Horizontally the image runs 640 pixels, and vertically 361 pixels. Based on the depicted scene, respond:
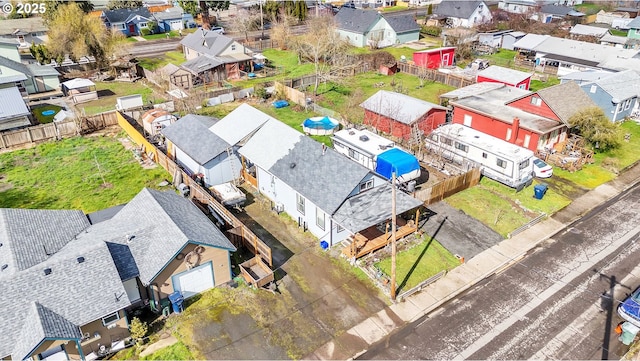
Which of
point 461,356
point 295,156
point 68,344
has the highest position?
point 295,156

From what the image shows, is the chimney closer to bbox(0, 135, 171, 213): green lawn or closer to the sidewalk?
the sidewalk

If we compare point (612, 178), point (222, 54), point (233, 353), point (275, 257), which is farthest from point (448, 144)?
point (222, 54)

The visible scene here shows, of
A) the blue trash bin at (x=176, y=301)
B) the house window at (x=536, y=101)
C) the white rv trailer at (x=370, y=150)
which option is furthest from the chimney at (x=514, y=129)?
the blue trash bin at (x=176, y=301)

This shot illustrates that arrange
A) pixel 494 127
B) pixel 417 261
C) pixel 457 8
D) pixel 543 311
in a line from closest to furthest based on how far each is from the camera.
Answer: pixel 543 311 < pixel 417 261 < pixel 494 127 < pixel 457 8

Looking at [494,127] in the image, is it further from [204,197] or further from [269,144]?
[204,197]

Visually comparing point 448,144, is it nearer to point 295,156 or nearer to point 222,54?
point 295,156

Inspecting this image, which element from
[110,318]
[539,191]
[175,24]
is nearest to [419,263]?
[539,191]

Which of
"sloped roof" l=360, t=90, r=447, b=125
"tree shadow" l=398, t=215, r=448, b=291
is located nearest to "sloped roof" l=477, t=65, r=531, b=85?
"sloped roof" l=360, t=90, r=447, b=125
